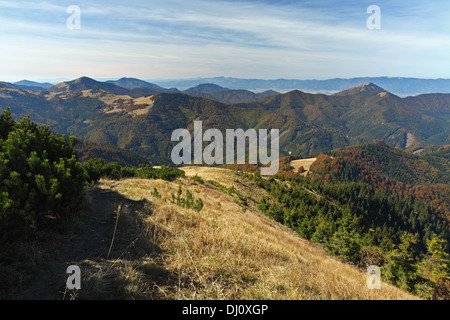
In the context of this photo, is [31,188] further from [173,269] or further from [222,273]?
[222,273]

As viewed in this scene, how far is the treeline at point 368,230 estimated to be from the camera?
26.2 metres

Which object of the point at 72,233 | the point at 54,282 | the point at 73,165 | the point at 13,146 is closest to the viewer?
the point at 54,282

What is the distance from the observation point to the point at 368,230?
→ 277 ft

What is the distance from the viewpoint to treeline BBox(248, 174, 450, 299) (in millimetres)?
26219

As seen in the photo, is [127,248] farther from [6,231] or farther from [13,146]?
[13,146]

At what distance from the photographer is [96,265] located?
16.6 feet

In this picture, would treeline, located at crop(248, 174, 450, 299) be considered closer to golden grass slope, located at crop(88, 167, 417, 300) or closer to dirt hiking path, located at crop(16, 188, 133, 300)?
golden grass slope, located at crop(88, 167, 417, 300)

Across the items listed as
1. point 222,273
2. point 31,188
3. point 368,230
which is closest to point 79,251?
point 31,188

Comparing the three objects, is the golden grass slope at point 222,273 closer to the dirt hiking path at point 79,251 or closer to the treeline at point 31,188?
the dirt hiking path at point 79,251

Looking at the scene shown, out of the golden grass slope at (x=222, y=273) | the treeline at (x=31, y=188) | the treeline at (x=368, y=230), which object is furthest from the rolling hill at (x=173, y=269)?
the treeline at (x=368, y=230)

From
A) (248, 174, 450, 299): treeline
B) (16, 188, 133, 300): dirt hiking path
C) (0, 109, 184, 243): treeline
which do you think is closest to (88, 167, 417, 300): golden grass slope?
(16, 188, 133, 300): dirt hiking path
